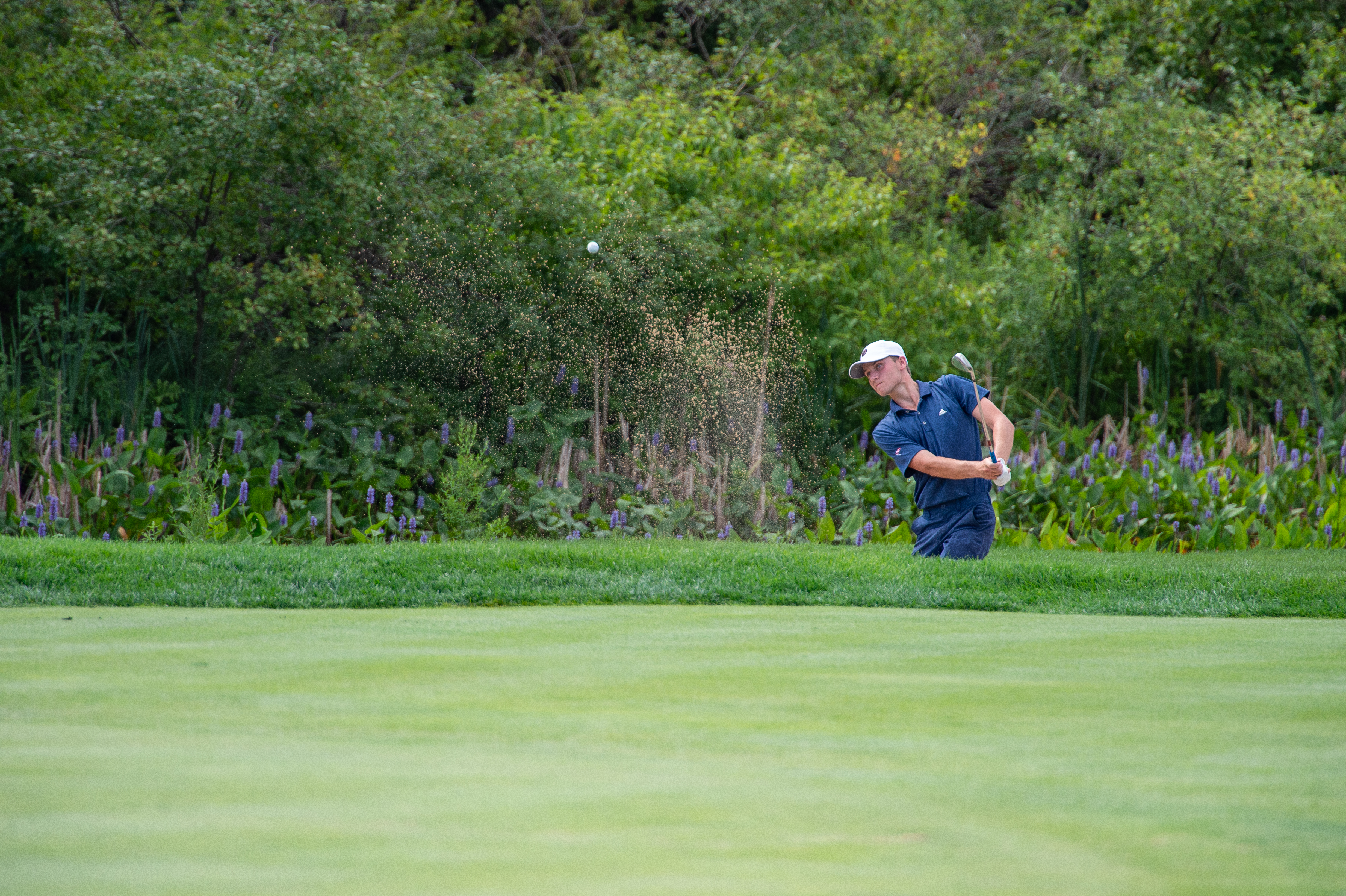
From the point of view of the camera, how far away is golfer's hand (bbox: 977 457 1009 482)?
7363mm

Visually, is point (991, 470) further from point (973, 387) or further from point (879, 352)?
point (879, 352)

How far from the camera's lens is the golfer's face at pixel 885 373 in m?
7.97

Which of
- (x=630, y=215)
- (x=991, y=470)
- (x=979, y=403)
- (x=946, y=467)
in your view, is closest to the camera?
(x=991, y=470)

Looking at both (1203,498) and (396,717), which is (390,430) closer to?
(1203,498)

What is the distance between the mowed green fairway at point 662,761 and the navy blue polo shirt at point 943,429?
257 cm

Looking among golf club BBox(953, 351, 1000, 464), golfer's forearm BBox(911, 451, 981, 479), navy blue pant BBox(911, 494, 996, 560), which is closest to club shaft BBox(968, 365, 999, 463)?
golf club BBox(953, 351, 1000, 464)

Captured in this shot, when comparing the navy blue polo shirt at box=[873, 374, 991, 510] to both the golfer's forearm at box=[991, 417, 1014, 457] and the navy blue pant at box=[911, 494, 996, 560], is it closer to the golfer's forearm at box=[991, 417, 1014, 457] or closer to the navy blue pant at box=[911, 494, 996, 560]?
the navy blue pant at box=[911, 494, 996, 560]

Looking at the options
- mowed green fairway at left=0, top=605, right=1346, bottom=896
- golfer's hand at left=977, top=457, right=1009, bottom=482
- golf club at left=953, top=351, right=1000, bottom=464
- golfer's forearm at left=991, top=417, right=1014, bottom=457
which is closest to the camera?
mowed green fairway at left=0, top=605, right=1346, bottom=896

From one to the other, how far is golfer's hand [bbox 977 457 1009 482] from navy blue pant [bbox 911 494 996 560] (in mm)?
754

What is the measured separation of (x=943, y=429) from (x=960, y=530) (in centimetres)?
63

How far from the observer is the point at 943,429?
8000 millimetres

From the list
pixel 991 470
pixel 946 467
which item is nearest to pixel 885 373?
pixel 946 467

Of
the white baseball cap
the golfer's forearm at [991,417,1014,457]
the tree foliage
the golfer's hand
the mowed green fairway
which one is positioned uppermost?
the tree foliage

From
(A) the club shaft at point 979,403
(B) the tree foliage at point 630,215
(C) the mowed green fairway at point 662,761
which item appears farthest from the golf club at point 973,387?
(B) the tree foliage at point 630,215
